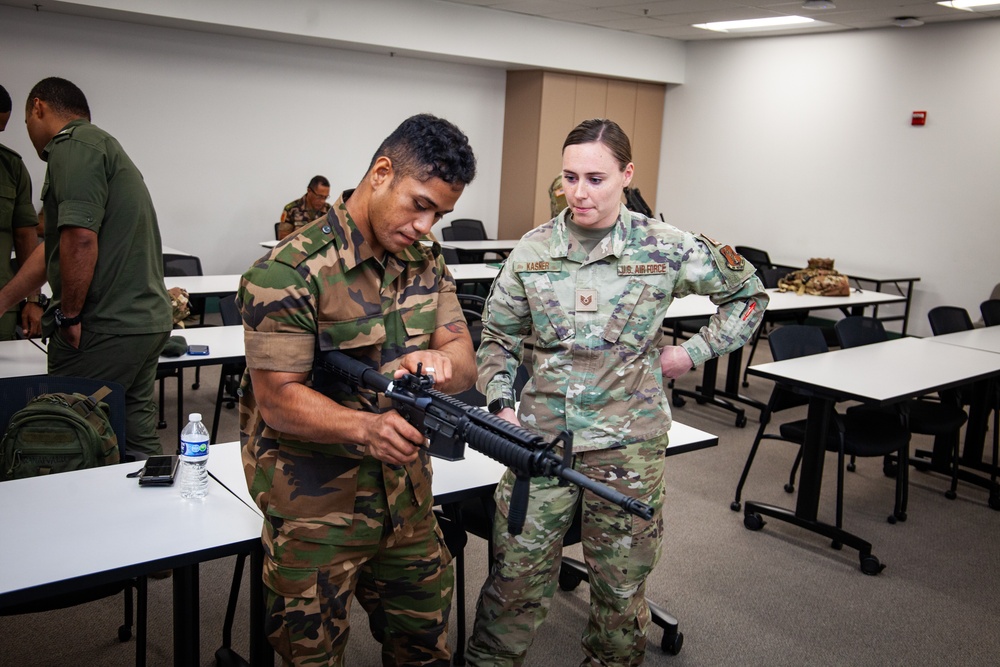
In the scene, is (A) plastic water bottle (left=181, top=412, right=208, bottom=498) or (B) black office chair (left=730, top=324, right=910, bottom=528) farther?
(B) black office chair (left=730, top=324, right=910, bottom=528)

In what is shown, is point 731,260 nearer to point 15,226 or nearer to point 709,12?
point 15,226

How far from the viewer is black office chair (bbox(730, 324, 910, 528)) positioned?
12.7ft

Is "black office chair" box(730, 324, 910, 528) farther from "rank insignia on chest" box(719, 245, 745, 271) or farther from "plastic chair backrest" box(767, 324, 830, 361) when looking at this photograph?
"rank insignia on chest" box(719, 245, 745, 271)

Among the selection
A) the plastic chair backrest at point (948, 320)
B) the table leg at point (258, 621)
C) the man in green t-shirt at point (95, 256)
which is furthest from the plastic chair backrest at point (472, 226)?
the table leg at point (258, 621)

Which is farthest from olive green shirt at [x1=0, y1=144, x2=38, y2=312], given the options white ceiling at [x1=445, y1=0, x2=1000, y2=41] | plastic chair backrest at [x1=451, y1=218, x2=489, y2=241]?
plastic chair backrest at [x1=451, y1=218, x2=489, y2=241]

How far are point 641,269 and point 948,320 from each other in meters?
4.23

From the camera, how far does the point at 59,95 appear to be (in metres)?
2.97

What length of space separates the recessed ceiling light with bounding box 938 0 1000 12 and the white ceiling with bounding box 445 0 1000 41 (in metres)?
0.10

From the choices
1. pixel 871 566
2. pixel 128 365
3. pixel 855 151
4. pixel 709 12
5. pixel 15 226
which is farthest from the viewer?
pixel 855 151

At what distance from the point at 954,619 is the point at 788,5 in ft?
19.4

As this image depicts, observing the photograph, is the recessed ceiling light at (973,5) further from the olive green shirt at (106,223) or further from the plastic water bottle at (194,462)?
the plastic water bottle at (194,462)

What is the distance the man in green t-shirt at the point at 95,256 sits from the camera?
9.41 ft

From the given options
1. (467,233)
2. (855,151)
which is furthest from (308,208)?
(855,151)

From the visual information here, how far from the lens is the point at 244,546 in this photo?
1.95 metres
